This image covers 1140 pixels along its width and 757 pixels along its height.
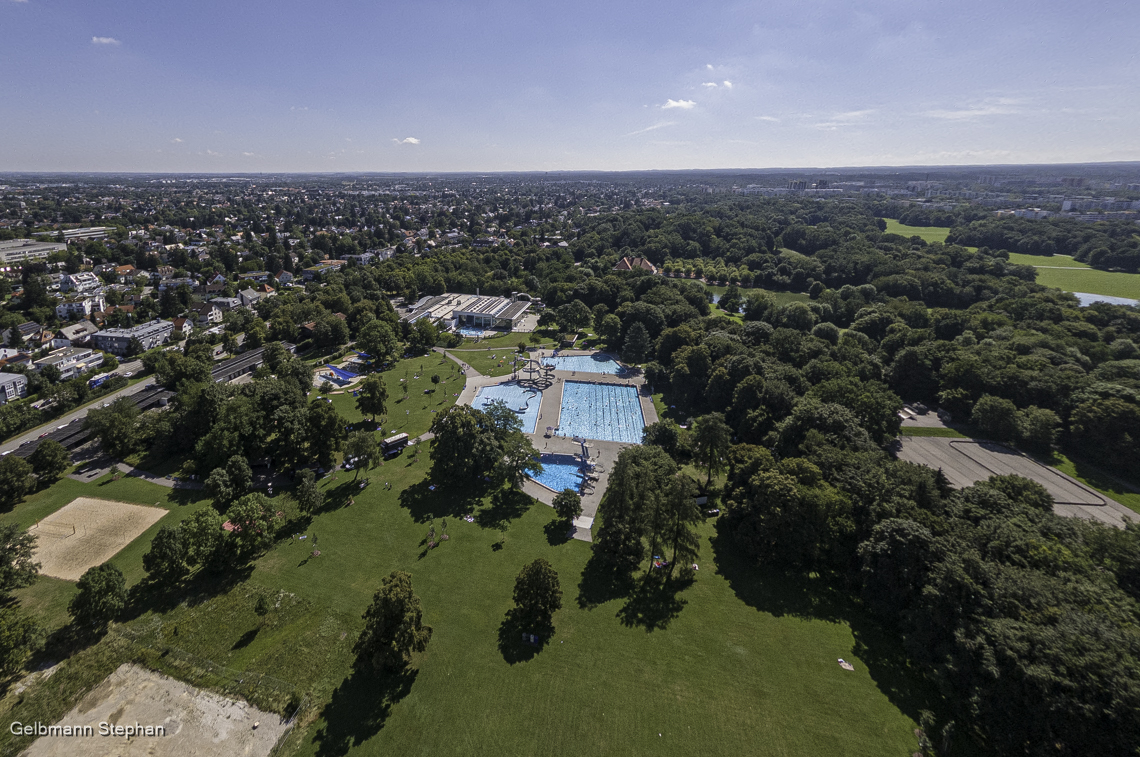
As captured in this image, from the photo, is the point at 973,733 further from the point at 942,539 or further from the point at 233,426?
the point at 233,426

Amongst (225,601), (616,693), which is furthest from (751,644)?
(225,601)

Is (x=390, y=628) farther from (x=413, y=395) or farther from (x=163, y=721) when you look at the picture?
(x=413, y=395)

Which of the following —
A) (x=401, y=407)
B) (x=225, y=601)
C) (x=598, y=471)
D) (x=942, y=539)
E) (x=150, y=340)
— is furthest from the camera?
(x=150, y=340)

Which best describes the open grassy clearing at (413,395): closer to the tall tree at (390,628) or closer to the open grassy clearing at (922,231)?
the tall tree at (390,628)

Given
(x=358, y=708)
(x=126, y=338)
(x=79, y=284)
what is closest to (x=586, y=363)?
(x=358, y=708)

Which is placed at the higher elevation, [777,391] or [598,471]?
[777,391]

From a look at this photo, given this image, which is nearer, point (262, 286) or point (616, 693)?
point (616, 693)
